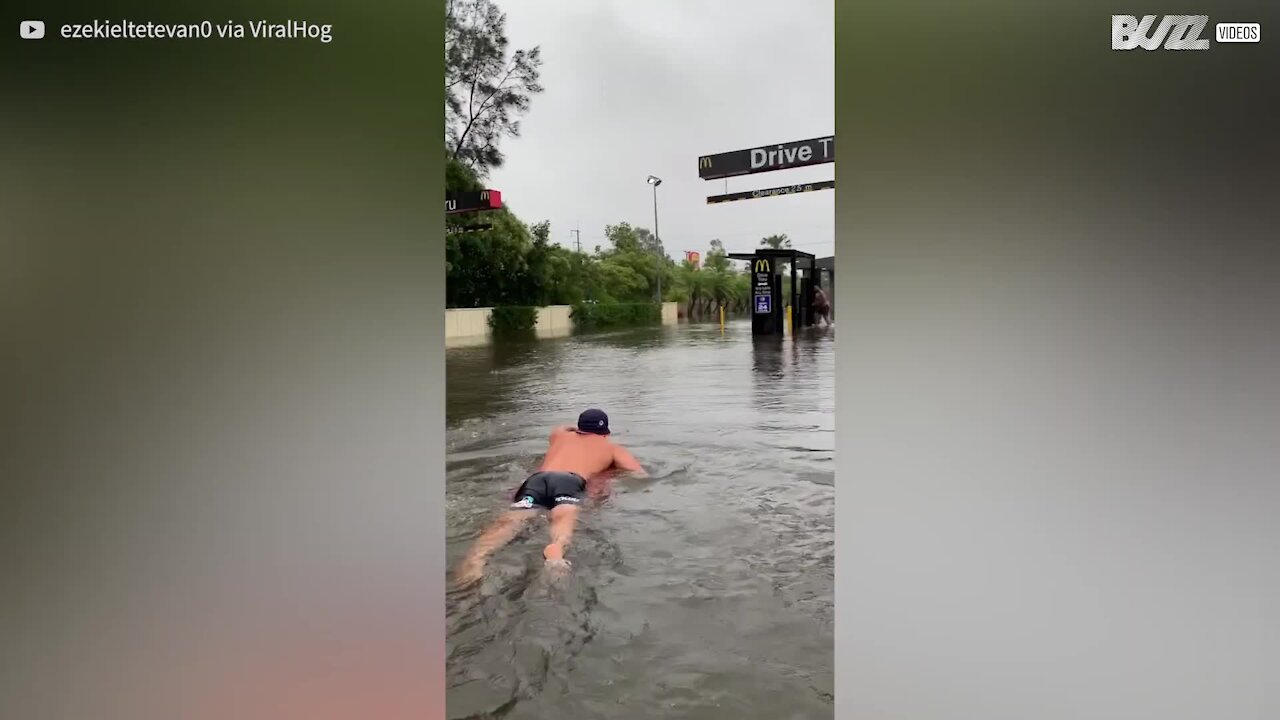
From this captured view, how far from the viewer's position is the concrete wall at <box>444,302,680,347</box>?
1702cm

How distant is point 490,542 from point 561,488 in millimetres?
555

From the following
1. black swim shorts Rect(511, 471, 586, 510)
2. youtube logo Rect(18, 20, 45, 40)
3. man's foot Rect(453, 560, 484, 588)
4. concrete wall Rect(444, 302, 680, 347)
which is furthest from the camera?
concrete wall Rect(444, 302, 680, 347)

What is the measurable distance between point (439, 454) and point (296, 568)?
43cm

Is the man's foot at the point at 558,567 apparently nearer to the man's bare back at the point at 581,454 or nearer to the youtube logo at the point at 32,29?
the man's bare back at the point at 581,454

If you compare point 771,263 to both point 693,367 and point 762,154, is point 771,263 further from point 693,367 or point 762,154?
point 762,154

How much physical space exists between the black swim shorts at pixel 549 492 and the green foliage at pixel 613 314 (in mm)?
18368

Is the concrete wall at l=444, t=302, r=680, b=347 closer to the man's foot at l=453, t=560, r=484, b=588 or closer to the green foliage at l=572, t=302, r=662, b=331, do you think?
the green foliage at l=572, t=302, r=662, b=331

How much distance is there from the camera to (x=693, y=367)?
11.5m

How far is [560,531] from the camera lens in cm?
384

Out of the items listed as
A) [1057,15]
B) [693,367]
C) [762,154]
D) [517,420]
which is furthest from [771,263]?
[1057,15]

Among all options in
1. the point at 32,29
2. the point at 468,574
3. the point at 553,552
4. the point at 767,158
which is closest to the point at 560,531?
the point at 553,552

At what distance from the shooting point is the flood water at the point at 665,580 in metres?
2.36

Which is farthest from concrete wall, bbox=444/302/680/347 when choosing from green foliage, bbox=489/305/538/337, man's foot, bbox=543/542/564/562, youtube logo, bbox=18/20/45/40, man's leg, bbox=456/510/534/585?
youtube logo, bbox=18/20/45/40

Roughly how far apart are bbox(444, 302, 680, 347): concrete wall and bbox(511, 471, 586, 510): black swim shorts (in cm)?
1140
